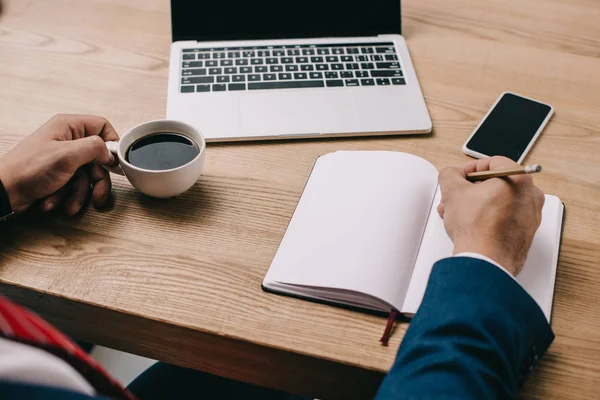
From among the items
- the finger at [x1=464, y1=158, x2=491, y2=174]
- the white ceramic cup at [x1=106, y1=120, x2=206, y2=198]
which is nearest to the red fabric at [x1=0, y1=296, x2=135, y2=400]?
the white ceramic cup at [x1=106, y1=120, x2=206, y2=198]

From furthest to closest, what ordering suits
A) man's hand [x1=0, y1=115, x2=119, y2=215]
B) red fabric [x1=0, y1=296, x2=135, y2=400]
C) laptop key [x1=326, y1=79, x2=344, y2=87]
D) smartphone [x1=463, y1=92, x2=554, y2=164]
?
laptop key [x1=326, y1=79, x2=344, y2=87]
smartphone [x1=463, y1=92, x2=554, y2=164]
man's hand [x1=0, y1=115, x2=119, y2=215]
red fabric [x1=0, y1=296, x2=135, y2=400]

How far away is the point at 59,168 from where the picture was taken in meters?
0.71

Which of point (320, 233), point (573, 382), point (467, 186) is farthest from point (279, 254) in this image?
point (573, 382)

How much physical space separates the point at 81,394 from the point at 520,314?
0.44m

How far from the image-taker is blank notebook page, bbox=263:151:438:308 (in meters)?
0.65

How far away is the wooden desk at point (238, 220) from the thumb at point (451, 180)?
9 cm

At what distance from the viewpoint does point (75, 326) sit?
0.74 metres

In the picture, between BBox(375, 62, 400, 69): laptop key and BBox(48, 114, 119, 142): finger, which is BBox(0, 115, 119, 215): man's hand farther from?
BBox(375, 62, 400, 69): laptop key

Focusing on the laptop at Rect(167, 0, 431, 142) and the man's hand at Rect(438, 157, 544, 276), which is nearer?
the man's hand at Rect(438, 157, 544, 276)

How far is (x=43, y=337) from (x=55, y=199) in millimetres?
321

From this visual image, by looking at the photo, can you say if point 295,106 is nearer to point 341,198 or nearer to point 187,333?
point 341,198

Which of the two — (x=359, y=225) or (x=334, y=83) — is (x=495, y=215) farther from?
(x=334, y=83)

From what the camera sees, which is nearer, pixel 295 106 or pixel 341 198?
pixel 341 198

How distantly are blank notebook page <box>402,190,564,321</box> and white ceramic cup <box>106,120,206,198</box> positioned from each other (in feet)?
1.03
